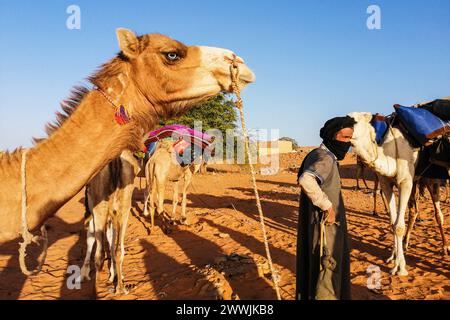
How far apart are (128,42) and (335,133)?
2.09m

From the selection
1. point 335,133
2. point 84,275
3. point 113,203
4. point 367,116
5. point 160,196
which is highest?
point 367,116

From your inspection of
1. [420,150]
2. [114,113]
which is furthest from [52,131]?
[420,150]

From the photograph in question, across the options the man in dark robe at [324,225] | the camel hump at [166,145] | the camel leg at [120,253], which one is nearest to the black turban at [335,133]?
the man in dark robe at [324,225]

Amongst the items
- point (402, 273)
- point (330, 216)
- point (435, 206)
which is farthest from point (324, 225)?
point (435, 206)

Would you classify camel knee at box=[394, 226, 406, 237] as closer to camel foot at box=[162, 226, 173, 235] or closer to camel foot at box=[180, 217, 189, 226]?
camel foot at box=[162, 226, 173, 235]

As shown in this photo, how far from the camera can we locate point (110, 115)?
1935 millimetres

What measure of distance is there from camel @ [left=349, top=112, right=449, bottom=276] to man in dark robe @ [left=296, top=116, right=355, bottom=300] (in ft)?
7.54

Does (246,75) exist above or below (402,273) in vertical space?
above

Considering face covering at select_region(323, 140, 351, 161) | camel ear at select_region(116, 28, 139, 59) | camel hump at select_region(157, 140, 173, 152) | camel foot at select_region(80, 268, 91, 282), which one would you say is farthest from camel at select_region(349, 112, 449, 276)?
camel hump at select_region(157, 140, 173, 152)

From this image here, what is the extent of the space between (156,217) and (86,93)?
8898 mm

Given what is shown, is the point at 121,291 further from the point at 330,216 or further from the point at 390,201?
the point at 390,201

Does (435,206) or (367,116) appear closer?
(367,116)

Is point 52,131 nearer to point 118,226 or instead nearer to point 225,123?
point 118,226

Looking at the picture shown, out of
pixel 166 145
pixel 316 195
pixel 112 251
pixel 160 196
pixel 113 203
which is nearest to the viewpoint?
pixel 316 195
